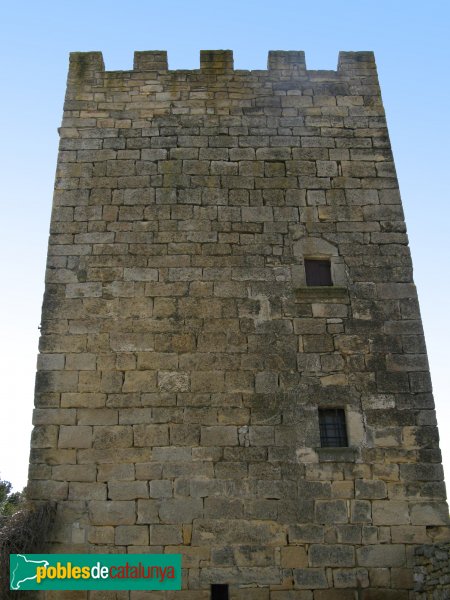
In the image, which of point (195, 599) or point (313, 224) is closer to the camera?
point (195, 599)

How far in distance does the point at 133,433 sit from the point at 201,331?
1.22m

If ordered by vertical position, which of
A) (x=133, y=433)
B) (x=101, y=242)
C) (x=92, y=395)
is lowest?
(x=133, y=433)

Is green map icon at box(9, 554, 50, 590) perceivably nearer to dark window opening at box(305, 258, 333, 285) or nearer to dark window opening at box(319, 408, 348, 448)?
dark window opening at box(319, 408, 348, 448)

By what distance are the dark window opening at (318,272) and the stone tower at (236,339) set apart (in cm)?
2

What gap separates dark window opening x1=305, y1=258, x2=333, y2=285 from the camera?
6.68 meters

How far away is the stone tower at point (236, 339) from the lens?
5.60 metres

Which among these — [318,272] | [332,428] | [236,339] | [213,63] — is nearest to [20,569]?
[236,339]

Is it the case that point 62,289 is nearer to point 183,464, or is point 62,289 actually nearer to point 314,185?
point 183,464

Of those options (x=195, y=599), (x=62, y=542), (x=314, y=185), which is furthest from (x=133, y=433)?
(x=314, y=185)

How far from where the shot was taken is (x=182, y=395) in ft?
19.9

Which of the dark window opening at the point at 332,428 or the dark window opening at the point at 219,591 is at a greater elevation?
the dark window opening at the point at 332,428

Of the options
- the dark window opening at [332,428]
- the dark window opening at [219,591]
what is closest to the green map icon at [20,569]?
the dark window opening at [219,591]

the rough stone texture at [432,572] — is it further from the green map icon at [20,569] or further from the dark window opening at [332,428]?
the green map icon at [20,569]

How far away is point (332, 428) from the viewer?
6.05 meters
